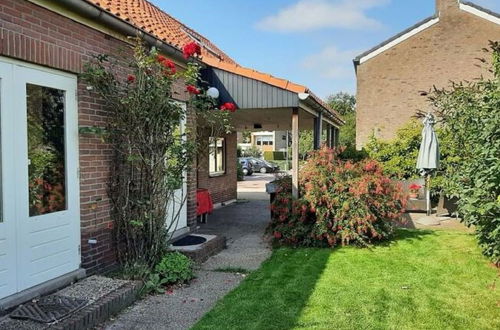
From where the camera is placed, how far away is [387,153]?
554 inches

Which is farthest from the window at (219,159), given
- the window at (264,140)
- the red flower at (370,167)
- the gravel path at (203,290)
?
the window at (264,140)

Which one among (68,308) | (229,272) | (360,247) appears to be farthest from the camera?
(360,247)

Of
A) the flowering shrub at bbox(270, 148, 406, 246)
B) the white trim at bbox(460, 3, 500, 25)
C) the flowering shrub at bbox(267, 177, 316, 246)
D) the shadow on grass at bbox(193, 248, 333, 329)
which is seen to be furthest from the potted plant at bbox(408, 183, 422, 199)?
the white trim at bbox(460, 3, 500, 25)

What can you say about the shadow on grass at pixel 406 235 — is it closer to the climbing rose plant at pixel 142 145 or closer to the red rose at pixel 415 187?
the red rose at pixel 415 187

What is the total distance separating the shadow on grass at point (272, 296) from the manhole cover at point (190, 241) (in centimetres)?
125

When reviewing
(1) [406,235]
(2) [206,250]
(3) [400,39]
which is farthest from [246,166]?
(2) [206,250]

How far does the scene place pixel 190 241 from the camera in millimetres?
7238

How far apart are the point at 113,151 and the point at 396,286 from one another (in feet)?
14.1

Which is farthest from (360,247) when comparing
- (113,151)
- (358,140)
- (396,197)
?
(358,140)

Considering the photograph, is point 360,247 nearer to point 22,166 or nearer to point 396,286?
point 396,286

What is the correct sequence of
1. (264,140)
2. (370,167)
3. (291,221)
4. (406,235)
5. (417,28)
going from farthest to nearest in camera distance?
1. (264,140)
2. (417,28)
3. (406,235)
4. (370,167)
5. (291,221)

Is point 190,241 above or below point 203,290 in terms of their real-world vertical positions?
above

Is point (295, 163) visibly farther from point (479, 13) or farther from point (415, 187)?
point (479, 13)

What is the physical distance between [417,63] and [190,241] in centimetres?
1748
